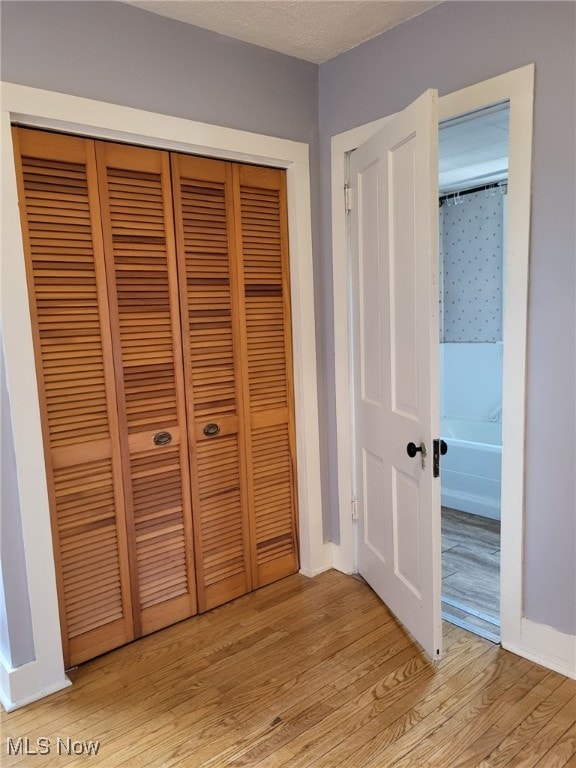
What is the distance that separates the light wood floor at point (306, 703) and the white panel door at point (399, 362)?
186 mm

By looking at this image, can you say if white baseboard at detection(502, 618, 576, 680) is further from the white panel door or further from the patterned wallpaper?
the patterned wallpaper

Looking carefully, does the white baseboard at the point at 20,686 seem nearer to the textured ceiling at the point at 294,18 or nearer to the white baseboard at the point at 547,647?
the white baseboard at the point at 547,647

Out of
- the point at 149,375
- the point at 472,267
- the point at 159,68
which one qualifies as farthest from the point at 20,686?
the point at 472,267

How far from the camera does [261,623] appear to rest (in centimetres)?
233

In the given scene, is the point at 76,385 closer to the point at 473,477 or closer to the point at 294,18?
the point at 294,18

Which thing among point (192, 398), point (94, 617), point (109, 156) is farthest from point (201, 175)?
point (94, 617)

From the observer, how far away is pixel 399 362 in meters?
2.11

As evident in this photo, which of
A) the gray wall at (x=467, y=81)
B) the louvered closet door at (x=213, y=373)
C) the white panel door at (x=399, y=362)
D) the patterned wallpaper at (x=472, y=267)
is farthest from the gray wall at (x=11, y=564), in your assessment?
the patterned wallpaper at (x=472, y=267)

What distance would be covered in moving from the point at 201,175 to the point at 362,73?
0.83m

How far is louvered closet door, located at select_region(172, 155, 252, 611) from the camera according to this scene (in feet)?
7.38

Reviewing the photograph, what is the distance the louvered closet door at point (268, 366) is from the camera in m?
2.43

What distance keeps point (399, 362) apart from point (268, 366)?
2.24 ft

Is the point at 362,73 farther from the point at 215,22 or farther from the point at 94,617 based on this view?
the point at 94,617

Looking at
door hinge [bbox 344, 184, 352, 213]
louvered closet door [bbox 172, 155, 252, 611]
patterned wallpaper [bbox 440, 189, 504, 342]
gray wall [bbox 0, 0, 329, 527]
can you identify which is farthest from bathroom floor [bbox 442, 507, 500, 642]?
door hinge [bbox 344, 184, 352, 213]
